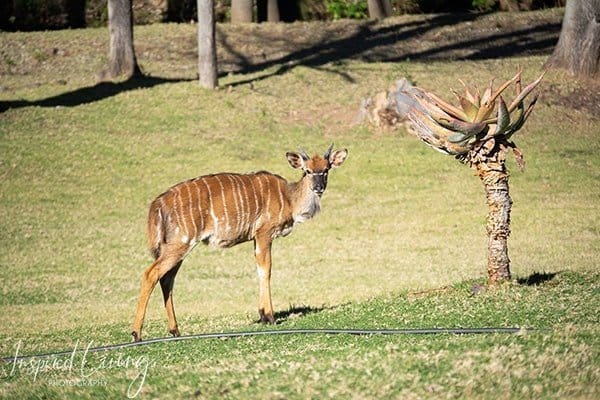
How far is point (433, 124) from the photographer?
12.7m

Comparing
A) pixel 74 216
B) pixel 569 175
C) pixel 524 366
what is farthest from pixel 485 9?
pixel 524 366

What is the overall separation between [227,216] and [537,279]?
359 cm

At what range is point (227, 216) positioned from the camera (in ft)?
41.4

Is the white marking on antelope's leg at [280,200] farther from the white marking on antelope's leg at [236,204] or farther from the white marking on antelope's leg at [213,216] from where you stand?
the white marking on antelope's leg at [213,216]

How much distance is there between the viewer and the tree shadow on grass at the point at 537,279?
12961mm

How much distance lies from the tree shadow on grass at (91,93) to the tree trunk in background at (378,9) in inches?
327

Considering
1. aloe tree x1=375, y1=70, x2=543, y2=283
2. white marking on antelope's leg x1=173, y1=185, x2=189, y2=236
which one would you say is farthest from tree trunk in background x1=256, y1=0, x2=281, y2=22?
white marking on antelope's leg x1=173, y1=185, x2=189, y2=236

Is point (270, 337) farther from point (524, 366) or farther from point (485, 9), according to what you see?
point (485, 9)

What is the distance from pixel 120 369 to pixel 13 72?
19979 millimetres

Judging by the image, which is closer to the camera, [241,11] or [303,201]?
[303,201]

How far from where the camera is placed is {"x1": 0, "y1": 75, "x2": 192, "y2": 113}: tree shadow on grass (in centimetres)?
2552

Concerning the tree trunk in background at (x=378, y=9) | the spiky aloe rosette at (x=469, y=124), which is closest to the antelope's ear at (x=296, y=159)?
the spiky aloe rosette at (x=469, y=124)

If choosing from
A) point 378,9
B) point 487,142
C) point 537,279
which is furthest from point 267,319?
point 378,9

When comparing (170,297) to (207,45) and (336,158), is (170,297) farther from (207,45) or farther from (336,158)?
(207,45)
